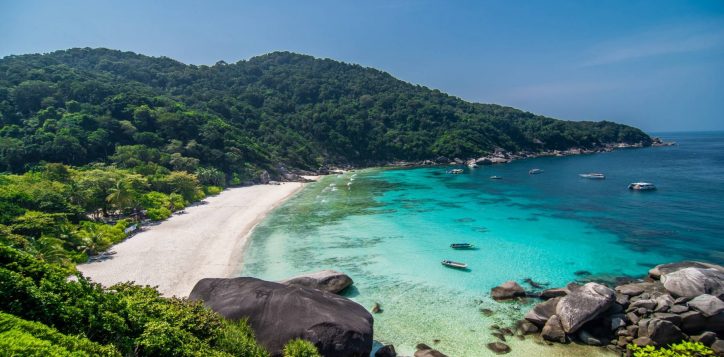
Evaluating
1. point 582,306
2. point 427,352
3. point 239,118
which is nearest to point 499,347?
point 427,352

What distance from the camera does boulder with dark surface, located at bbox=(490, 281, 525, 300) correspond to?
2039 centimetres

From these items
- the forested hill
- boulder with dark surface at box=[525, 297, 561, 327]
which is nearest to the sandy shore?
boulder with dark surface at box=[525, 297, 561, 327]

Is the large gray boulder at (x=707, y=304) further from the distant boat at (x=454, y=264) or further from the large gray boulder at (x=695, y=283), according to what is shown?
the distant boat at (x=454, y=264)

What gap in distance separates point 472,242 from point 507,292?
37.3 feet

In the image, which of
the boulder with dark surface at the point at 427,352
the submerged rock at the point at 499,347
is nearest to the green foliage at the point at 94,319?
the boulder with dark surface at the point at 427,352

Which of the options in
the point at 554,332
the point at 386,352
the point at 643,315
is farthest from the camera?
the point at 643,315

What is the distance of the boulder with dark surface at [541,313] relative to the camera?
55.6 feet

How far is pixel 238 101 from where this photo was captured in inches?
4692

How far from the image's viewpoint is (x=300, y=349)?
12.2 meters

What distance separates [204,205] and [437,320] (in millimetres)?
37447

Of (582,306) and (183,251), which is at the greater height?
(183,251)

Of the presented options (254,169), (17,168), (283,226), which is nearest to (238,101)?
(254,169)

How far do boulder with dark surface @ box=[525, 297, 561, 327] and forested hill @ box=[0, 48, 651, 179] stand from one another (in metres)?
55.5

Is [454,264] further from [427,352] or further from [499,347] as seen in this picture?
[427,352]
